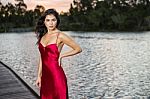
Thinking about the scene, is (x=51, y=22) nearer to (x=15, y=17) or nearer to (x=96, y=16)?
(x=96, y=16)

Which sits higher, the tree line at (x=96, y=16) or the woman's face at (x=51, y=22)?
the woman's face at (x=51, y=22)

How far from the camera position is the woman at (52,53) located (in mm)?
4355

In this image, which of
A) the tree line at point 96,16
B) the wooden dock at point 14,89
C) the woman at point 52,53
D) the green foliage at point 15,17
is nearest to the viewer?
the woman at point 52,53

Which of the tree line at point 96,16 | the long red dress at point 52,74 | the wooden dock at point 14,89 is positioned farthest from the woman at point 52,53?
the tree line at point 96,16

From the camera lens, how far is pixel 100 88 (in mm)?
16922

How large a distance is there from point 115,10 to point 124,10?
390 centimetres

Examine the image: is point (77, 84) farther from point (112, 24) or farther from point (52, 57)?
point (112, 24)

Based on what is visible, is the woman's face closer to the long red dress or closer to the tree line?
the long red dress

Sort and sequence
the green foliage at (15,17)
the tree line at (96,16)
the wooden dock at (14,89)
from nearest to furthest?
the wooden dock at (14,89) → the tree line at (96,16) → the green foliage at (15,17)

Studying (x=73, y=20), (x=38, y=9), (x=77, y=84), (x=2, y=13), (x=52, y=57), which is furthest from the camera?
(x=38, y=9)

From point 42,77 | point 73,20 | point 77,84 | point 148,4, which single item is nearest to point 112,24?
point 148,4

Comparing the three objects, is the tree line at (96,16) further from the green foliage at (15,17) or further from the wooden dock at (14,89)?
the wooden dock at (14,89)

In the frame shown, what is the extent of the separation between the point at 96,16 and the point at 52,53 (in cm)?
11327

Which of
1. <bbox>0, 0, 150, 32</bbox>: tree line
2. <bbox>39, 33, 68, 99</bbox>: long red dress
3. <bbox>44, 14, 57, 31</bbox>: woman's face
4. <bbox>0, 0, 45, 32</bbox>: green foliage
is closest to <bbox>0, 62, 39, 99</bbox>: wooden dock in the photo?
<bbox>39, 33, 68, 99</bbox>: long red dress
